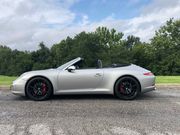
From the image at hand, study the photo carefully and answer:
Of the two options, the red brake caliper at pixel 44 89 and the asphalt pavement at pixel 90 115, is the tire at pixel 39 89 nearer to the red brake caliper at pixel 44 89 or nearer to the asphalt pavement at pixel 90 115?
the red brake caliper at pixel 44 89

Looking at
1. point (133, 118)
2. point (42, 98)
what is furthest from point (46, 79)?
point (133, 118)

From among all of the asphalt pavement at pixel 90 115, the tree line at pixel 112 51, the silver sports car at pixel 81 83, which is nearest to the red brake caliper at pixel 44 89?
the silver sports car at pixel 81 83

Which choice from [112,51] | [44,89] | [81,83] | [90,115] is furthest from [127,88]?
[112,51]

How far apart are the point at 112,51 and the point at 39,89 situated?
6374 centimetres

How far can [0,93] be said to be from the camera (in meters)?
9.64

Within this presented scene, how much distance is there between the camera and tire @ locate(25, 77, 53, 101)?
827cm

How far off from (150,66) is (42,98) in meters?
57.8

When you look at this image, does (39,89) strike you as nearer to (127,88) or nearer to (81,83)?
A: (81,83)

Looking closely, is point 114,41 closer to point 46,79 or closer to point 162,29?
point 162,29

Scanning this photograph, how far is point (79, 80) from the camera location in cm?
830

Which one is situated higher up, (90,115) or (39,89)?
(39,89)

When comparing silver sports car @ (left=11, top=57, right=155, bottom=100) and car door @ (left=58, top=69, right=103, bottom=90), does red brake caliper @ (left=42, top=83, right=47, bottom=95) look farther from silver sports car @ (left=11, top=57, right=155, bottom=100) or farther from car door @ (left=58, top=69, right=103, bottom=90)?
car door @ (left=58, top=69, right=103, bottom=90)

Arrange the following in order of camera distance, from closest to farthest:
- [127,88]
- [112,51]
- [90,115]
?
[90,115]
[127,88]
[112,51]

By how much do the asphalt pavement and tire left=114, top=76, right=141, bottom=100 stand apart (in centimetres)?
20
